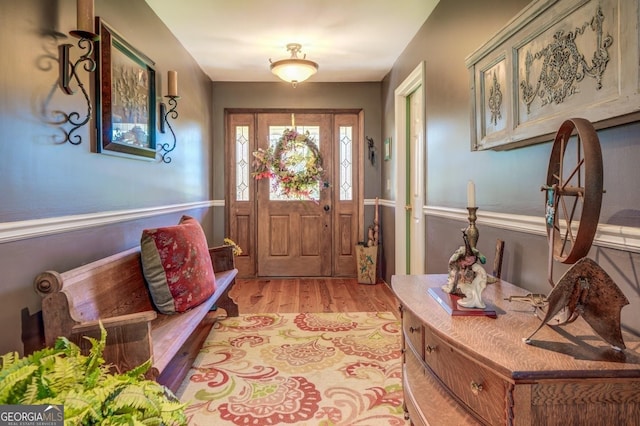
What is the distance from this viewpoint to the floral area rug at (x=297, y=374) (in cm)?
188

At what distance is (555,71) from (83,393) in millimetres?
1731

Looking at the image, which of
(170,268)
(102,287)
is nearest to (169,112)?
(170,268)

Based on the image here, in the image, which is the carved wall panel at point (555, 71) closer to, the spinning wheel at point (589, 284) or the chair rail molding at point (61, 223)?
the spinning wheel at point (589, 284)

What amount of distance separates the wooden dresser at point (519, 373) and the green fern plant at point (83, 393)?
2.68 ft

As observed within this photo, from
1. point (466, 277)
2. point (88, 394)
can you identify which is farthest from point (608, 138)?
point (88, 394)

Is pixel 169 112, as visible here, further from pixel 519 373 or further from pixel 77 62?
pixel 519 373

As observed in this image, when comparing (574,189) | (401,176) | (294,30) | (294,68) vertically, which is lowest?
(574,189)

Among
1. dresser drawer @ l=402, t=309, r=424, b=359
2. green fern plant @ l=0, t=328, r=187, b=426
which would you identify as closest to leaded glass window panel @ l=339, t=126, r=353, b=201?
dresser drawer @ l=402, t=309, r=424, b=359

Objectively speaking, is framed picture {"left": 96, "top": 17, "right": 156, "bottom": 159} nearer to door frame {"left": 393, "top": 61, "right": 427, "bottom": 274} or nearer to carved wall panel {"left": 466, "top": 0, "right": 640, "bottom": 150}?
carved wall panel {"left": 466, "top": 0, "right": 640, "bottom": 150}

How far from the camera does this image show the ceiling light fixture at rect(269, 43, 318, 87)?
3430mm

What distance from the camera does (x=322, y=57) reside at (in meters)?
3.87

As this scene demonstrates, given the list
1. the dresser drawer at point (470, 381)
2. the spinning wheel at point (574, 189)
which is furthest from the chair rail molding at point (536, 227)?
the dresser drawer at point (470, 381)

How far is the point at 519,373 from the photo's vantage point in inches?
34.8

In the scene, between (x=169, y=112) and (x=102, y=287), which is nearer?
(x=102, y=287)
